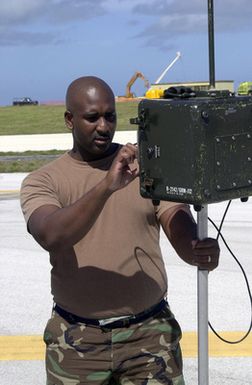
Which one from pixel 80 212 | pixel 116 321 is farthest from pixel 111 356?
pixel 80 212

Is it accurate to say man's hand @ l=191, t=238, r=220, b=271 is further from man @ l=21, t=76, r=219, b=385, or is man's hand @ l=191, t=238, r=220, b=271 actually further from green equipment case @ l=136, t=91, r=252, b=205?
green equipment case @ l=136, t=91, r=252, b=205

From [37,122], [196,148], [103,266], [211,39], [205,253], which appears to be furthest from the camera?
[37,122]

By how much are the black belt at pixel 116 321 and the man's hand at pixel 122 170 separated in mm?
597

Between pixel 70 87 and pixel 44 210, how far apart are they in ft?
1.55

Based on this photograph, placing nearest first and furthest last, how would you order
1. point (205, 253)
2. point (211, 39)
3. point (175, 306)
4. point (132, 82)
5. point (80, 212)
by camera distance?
point (80, 212) < point (205, 253) < point (175, 306) < point (211, 39) < point (132, 82)

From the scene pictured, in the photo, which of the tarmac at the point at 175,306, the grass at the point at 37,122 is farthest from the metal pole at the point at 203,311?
the grass at the point at 37,122

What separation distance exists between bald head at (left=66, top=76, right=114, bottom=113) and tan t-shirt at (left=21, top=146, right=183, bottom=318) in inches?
8.7

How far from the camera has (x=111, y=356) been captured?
260 cm

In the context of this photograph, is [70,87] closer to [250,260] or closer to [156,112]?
[156,112]

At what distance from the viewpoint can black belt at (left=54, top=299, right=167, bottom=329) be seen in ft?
8.50

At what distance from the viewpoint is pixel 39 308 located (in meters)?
5.89

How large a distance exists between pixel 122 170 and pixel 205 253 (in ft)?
1.49

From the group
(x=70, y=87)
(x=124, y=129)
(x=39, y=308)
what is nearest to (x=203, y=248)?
(x=70, y=87)

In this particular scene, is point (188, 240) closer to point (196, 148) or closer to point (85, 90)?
point (196, 148)
